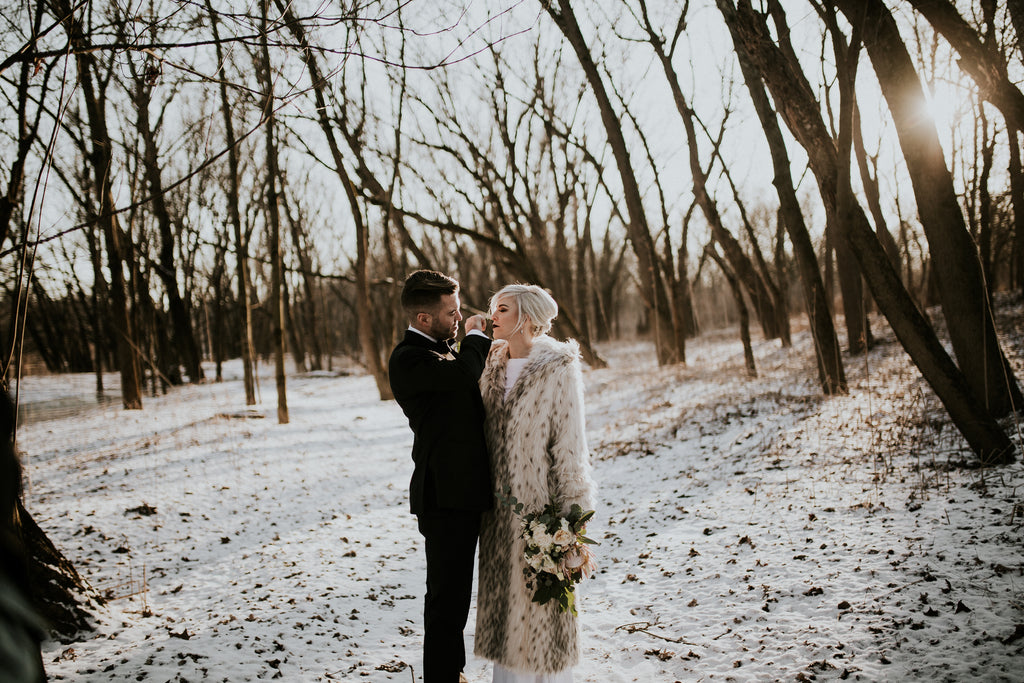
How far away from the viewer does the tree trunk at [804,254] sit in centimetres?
895

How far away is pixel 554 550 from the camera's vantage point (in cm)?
252

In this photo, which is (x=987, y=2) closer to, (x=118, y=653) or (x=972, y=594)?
(x=972, y=594)

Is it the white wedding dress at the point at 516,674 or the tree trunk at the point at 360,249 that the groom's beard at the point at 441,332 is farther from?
the tree trunk at the point at 360,249

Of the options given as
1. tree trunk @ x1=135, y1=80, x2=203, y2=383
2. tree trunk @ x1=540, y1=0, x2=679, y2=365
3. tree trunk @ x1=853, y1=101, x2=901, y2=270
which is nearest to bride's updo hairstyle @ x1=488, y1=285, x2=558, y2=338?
tree trunk @ x1=540, y1=0, x2=679, y2=365

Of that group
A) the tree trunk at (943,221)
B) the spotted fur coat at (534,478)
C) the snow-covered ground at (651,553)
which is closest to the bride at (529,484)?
the spotted fur coat at (534,478)

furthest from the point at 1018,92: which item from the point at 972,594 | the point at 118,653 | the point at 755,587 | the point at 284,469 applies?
the point at 284,469

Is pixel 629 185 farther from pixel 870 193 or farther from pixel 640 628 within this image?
pixel 640 628

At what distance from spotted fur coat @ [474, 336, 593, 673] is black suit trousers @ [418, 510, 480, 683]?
7.6 inches

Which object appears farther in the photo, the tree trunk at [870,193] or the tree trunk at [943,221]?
the tree trunk at [870,193]

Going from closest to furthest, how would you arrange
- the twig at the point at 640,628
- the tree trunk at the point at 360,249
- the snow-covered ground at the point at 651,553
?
the snow-covered ground at the point at 651,553
the twig at the point at 640,628
the tree trunk at the point at 360,249

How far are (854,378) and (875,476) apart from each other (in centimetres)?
651

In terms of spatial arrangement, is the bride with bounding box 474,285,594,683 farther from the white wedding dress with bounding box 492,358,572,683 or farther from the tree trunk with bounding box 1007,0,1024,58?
the tree trunk with bounding box 1007,0,1024,58

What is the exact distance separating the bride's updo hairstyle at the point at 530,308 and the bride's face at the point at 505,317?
0.01 metres

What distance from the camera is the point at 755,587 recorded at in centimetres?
382
